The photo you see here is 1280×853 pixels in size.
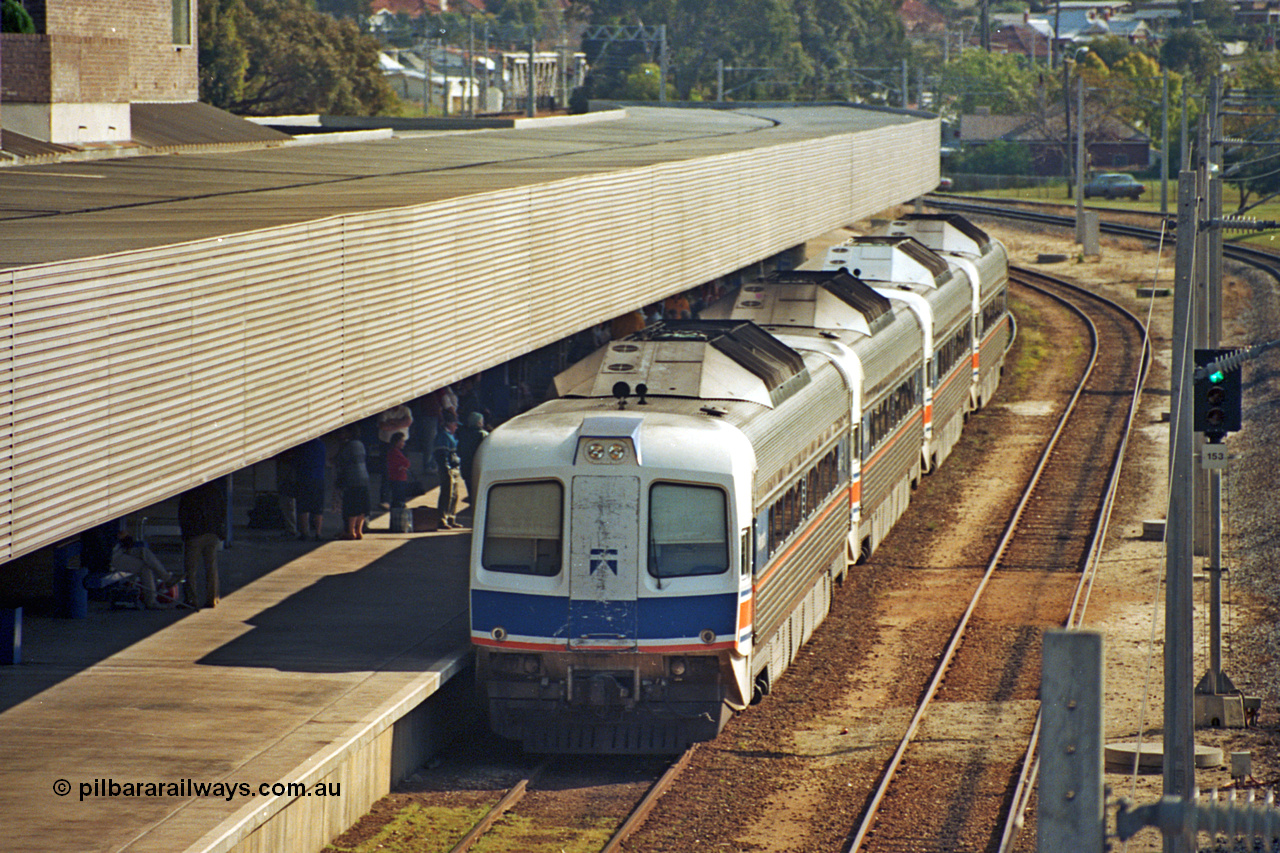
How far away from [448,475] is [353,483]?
127cm

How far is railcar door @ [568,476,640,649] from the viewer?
42.3 ft

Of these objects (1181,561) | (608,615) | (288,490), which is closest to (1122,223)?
(288,490)

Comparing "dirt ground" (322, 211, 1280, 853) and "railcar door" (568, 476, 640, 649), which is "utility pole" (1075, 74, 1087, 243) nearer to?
"dirt ground" (322, 211, 1280, 853)

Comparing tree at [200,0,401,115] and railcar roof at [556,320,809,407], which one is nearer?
railcar roof at [556,320,809,407]


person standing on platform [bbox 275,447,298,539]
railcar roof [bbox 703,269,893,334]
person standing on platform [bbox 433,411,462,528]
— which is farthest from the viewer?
railcar roof [bbox 703,269,893,334]

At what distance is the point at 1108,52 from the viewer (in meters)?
107

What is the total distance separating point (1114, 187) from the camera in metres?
75.7

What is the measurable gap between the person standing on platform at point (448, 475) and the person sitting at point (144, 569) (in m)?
4.34

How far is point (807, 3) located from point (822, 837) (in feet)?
344

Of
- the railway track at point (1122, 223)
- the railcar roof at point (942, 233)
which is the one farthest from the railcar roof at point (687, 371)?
the railway track at point (1122, 223)

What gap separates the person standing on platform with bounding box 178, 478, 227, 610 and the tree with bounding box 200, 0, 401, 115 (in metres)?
48.7

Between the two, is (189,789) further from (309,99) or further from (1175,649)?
(309,99)

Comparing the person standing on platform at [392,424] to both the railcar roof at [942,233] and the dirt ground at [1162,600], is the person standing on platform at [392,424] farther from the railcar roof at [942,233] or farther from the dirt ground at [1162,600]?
the railcar roof at [942,233]

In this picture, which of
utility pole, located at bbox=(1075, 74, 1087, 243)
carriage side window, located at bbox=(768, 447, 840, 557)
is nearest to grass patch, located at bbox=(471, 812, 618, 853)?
carriage side window, located at bbox=(768, 447, 840, 557)
